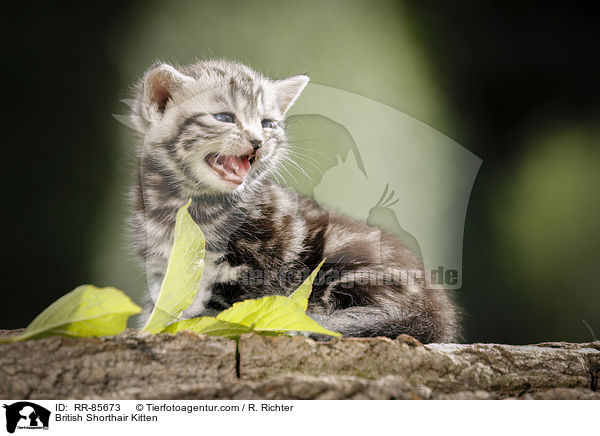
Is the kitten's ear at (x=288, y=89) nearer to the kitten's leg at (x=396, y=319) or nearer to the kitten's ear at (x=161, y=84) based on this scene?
the kitten's ear at (x=161, y=84)

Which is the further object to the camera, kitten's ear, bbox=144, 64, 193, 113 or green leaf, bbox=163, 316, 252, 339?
kitten's ear, bbox=144, 64, 193, 113

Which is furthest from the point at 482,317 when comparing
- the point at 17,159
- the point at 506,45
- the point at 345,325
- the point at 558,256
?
the point at 17,159

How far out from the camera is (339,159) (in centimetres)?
73

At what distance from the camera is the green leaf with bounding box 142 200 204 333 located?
41 centimetres

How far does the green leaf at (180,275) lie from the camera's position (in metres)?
0.41

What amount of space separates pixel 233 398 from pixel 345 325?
280 millimetres

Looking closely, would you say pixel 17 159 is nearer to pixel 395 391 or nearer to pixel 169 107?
pixel 169 107

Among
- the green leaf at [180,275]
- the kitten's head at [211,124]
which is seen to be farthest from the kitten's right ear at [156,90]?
the green leaf at [180,275]

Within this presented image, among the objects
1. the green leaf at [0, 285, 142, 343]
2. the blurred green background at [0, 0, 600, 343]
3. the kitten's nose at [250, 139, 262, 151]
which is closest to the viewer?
the green leaf at [0, 285, 142, 343]
